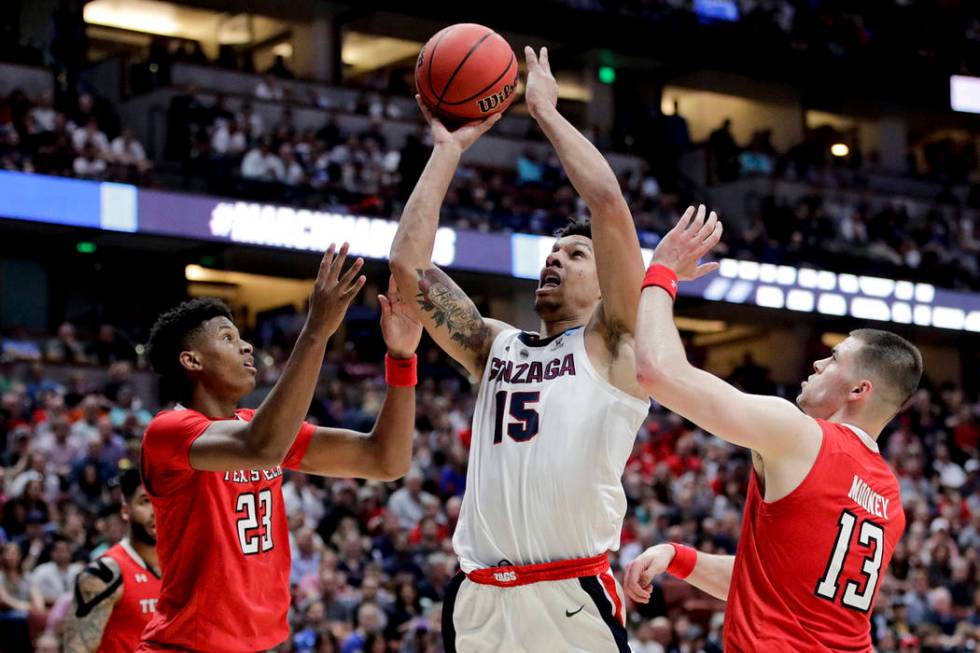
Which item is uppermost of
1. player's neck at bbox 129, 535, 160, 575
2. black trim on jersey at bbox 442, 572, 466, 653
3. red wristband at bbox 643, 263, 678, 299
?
red wristband at bbox 643, 263, 678, 299

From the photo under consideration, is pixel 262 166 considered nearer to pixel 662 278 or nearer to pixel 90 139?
pixel 90 139

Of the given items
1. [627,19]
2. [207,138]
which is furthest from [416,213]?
[627,19]

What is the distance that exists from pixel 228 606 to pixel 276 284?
19714 millimetres

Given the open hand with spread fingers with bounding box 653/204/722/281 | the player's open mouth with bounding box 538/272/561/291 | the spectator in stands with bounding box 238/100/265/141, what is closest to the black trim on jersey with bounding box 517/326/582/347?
the player's open mouth with bounding box 538/272/561/291

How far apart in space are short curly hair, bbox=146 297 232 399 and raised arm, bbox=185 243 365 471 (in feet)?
1.83

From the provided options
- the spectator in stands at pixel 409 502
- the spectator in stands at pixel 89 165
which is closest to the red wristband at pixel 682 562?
the spectator in stands at pixel 409 502

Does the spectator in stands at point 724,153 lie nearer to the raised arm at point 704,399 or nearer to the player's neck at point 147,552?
the player's neck at point 147,552

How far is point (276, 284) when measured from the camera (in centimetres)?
2473

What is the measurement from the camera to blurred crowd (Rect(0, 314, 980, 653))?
476 inches

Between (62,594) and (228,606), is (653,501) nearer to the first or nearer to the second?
(62,594)

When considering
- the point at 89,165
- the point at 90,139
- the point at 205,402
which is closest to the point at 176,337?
the point at 205,402

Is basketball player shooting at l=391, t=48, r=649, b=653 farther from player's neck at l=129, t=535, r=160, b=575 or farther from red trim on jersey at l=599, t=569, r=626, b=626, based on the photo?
player's neck at l=129, t=535, r=160, b=575

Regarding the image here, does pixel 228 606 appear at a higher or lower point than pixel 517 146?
lower

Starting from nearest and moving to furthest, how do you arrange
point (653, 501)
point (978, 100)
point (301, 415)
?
point (301, 415), point (653, 501), point (978, 100)
